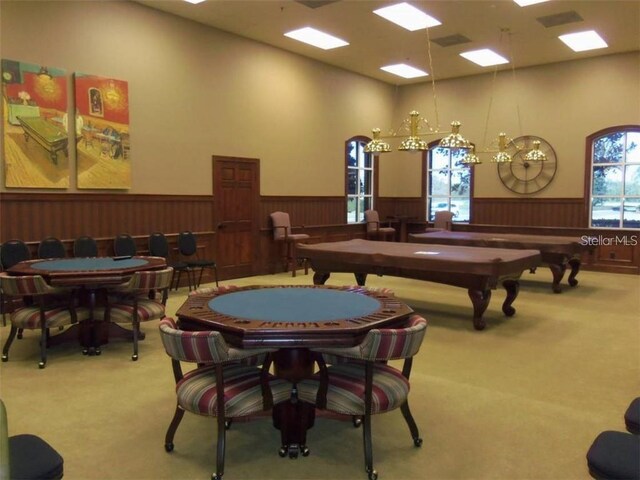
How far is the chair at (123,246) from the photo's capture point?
6.80 m

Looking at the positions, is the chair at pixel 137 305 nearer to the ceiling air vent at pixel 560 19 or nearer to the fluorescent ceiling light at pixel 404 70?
the ceiling air vent at pixel 560 19

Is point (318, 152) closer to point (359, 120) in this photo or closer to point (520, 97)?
point (359, 120)

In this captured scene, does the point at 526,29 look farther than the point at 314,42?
No

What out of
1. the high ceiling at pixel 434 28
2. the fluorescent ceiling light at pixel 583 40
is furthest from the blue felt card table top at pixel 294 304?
the fluorescent ceiling light at pixel 583 40

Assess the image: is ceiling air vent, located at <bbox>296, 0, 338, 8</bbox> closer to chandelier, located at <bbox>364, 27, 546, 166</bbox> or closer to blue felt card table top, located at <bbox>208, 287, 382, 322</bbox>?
chandelier, located at <bbox>364, 27, 546, 166</bbox>

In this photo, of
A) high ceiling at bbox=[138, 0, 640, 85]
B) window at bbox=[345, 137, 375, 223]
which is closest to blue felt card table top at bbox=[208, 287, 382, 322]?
high ceiling at bbox=[138, 0, 640, 85]

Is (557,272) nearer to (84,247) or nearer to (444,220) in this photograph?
(444,220)

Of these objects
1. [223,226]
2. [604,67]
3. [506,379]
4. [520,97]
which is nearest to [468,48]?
[520,97]

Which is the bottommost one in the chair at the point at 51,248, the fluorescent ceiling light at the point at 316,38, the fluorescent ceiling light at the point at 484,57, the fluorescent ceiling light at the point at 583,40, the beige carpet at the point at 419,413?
the beige carpet at the point at 419,413

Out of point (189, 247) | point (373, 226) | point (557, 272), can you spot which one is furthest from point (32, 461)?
point (373, 226)

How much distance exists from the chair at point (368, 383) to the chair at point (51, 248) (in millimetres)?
4546

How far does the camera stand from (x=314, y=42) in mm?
9000

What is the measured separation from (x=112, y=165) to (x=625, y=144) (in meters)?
9.10

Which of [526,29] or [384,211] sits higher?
[526,29]
